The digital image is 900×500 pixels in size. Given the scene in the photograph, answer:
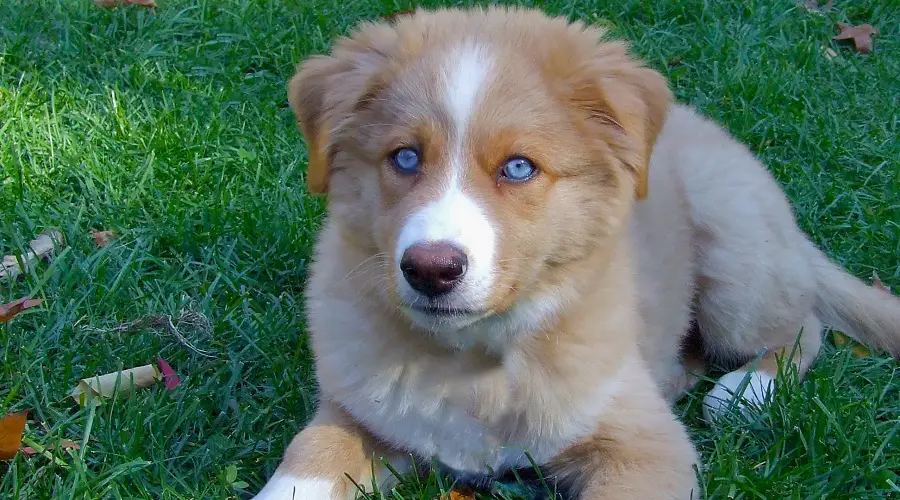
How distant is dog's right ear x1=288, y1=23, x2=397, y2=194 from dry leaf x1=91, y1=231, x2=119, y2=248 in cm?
154

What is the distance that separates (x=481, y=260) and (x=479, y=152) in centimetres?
30

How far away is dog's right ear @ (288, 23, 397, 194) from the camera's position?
2.63 meters

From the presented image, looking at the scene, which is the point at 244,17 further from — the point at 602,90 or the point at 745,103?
the point at 602,90

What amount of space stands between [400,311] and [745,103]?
10.2 feet

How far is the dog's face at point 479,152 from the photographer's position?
2350 mm

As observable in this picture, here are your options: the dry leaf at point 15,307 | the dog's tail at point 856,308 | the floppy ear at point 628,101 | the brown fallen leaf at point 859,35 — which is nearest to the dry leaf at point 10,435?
the dry leaf at point 15,307

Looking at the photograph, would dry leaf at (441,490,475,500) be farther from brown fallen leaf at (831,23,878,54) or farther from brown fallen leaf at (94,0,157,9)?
brown fallen leaf at (831,23,878,54)

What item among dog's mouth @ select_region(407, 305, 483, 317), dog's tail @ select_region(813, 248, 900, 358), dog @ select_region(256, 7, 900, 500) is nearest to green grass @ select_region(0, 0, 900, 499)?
dog's tail @ select_region(813, 248, 900, 358)

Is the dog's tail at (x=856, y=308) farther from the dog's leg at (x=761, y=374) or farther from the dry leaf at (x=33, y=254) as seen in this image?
the dry leaf at (x=33, y=254)

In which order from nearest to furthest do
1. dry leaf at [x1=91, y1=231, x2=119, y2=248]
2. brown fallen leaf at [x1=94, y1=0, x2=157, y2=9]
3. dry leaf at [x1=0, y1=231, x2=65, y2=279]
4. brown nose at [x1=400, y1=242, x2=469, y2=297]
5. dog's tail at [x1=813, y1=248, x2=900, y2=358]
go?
brown nose at [x1=400, y1=242, x2=469, y2=297] < dog's tail at [x1=813, y1=248, x2=900, y2=358] < dry leaf at [x1=0, y1=231, x2=65, y2=279] < dry leaf at [x1=91, y1=231, x2=119, y2=248] < brown fallen leaf at [x1=94, y1=0, x2=157, y2=9]

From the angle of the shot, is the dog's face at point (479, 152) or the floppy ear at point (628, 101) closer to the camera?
the dog's face at point (479, 152)

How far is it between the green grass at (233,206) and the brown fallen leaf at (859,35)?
111 mm

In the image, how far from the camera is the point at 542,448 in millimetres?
2719

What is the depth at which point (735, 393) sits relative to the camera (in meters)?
3.15
